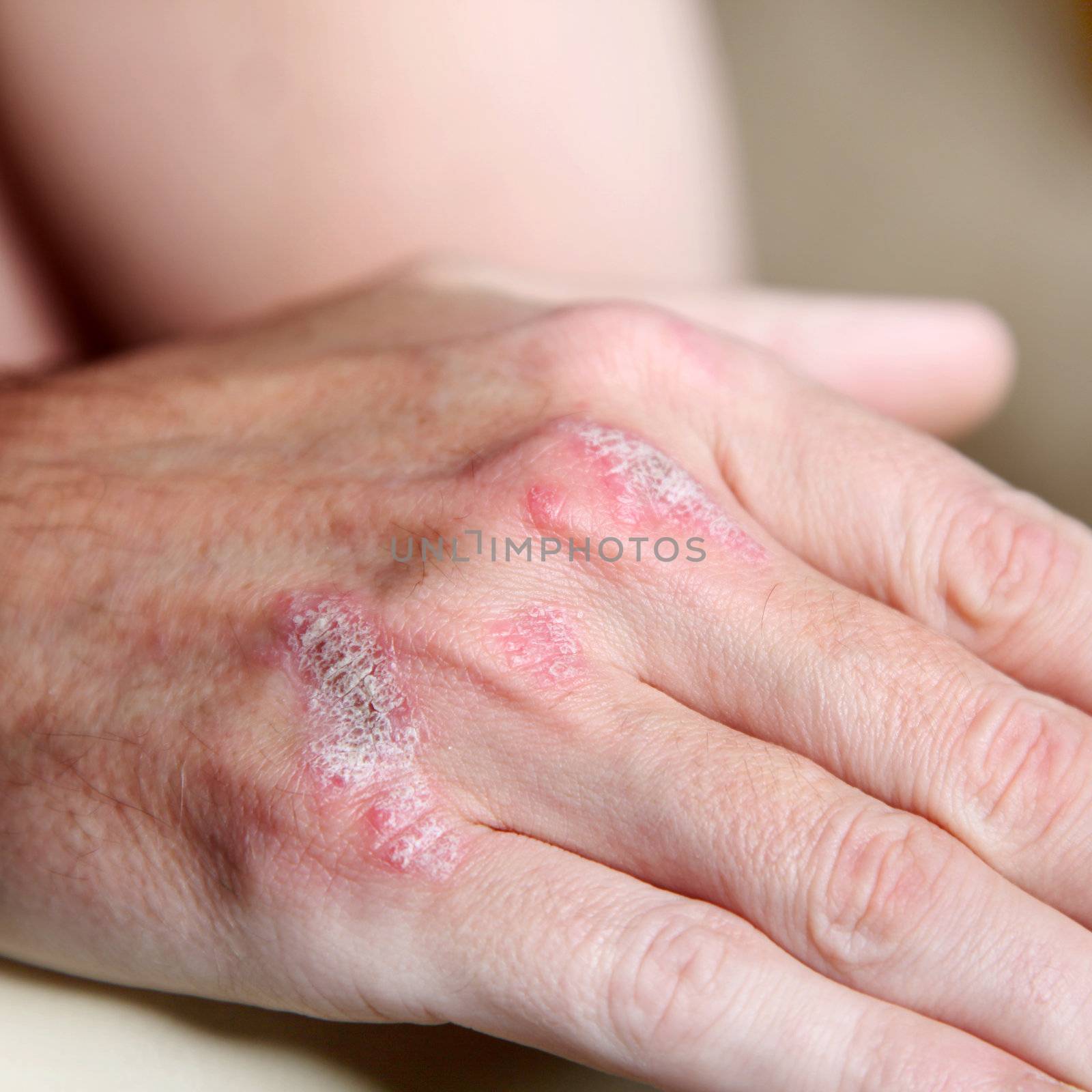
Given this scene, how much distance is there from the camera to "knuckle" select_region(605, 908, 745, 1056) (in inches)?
15.6

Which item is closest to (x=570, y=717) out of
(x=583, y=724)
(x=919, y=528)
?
(x=583, y=724)

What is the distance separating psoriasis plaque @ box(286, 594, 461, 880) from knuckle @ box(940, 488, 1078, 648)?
294 millimetres

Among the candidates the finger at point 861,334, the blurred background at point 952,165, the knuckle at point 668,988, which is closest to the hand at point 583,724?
the knuckle at point 668,988

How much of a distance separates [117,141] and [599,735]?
24.4 inches

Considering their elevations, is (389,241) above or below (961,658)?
above

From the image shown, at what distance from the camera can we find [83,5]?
746 mm

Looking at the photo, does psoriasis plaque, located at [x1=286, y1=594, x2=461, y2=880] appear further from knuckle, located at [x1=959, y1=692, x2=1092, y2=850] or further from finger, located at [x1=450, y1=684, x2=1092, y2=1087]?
knuckle, located at [x1=959, y1=692, x2=1092, y2=850]

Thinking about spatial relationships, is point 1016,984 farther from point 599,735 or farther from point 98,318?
point 98,318

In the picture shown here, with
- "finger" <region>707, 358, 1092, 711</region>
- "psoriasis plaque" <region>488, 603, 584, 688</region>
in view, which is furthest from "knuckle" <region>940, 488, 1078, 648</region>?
"psoriasis plaque" <region>488, 603, 584, 688</region>

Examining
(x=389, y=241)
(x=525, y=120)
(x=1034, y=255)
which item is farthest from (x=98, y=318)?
(x=1034, y=255)

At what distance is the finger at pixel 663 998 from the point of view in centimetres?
39

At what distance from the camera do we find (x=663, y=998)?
0.40 m

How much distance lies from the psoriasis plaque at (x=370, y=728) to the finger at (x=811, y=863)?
0.12ft

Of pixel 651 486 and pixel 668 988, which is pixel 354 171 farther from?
pixel 668 988
